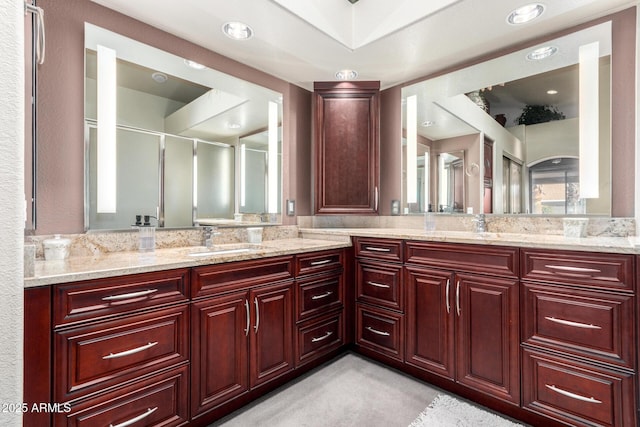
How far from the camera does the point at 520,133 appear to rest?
233 cm

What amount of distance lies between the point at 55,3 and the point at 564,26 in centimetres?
319

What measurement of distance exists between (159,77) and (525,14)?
2480mm

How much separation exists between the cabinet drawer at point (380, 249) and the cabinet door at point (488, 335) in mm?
455

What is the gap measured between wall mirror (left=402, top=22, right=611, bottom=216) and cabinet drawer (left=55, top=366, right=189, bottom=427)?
7.76 feet

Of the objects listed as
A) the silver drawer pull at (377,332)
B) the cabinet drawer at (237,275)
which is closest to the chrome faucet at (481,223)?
the silver drawer pull at (377,332)

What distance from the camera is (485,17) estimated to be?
2.01 metres

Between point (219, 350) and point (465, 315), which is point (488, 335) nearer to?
point (465, 315)

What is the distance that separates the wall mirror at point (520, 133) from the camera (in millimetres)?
2037

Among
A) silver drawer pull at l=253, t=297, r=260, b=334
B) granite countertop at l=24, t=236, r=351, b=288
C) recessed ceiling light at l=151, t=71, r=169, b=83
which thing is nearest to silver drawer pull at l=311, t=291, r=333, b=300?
granite countertop at l=24, t=236, r=351, b=288

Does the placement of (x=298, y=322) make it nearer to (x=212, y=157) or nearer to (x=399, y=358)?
(x=399, y=358)

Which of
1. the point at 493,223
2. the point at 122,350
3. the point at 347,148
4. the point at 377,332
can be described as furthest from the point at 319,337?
the point at 347,148

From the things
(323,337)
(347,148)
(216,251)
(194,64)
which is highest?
(194,64)

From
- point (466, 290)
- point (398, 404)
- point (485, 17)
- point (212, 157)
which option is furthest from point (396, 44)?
point (398, 404)

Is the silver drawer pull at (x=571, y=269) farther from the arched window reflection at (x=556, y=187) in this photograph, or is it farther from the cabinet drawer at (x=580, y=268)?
the arched window reflection at (x=556, y=187)
